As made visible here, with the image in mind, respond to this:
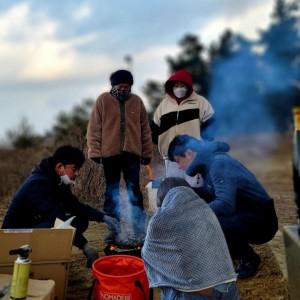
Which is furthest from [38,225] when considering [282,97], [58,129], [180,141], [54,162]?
[58,129]

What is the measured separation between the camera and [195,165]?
407cm

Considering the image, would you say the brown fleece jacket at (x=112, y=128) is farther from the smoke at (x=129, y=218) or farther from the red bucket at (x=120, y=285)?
the red bucket at (x=120, y=285)

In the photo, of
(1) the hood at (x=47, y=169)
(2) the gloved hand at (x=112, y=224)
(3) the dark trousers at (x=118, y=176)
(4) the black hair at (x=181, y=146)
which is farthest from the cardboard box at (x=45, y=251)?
(3) the dark trousers at (x=118, y=176)

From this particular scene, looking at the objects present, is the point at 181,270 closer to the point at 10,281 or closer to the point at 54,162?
the point at 10,281

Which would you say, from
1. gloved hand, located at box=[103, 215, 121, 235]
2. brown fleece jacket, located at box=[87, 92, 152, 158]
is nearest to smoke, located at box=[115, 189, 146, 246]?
gloved hand, located at box=[103, 215, 121, 235]

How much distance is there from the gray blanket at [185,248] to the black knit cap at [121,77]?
2544 mm

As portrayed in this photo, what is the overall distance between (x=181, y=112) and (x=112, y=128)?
2.67 ft

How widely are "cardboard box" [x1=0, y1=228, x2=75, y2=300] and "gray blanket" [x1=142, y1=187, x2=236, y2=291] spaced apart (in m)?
1.08

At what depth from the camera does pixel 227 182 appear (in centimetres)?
375

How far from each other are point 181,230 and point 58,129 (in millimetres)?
9075

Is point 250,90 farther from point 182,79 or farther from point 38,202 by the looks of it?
point 38,202

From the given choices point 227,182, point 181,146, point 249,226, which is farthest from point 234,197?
point 181,146

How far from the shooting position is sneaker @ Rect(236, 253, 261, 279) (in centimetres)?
405

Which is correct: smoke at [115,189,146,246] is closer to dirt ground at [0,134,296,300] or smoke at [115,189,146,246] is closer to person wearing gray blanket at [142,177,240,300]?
dirt ground at [0,134,296,300]
